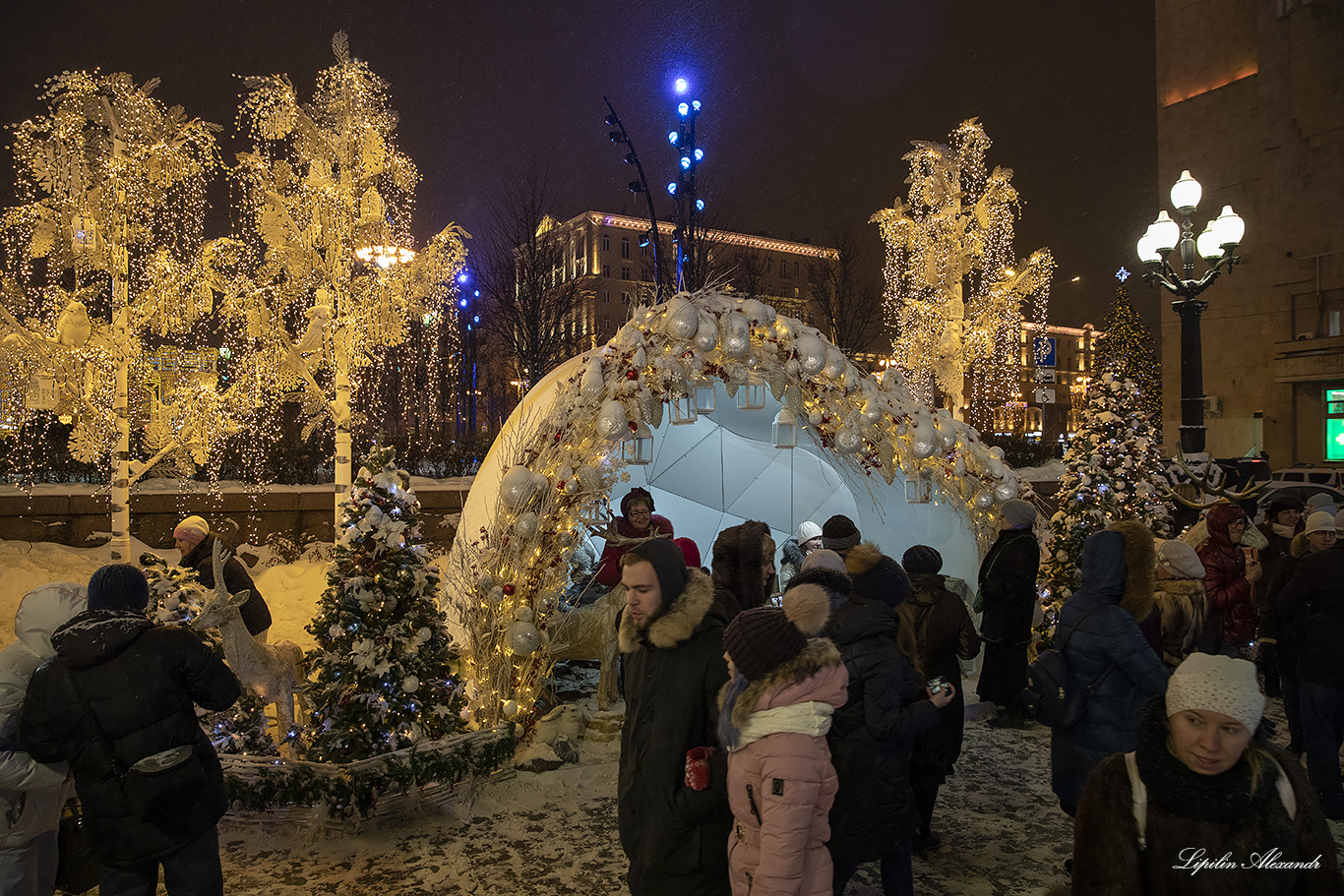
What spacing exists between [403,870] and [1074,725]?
3497 mm

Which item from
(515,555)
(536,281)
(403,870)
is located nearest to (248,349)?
(515,555)

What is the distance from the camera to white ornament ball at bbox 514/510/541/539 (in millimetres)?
5984

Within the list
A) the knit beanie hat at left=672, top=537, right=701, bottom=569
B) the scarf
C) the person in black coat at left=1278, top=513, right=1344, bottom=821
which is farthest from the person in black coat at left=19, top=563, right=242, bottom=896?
the person in black coat at left=1278, top=513, right=1344, bottom=821

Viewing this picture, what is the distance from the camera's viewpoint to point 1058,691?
142 inches

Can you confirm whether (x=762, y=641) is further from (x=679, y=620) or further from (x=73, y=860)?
(x=73, y=860)

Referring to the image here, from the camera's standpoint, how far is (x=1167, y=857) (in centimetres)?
206

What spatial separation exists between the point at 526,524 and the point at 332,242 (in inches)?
299

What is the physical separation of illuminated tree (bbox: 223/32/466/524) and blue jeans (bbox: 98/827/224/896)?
8468mm

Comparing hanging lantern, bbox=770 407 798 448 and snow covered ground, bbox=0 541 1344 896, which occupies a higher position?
hanging lantern, bbox=770 407 798 448

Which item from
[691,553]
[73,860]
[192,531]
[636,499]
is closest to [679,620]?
[73,860]

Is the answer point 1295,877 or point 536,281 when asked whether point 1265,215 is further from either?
point 1295,877

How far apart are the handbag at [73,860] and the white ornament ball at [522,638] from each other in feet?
8.92

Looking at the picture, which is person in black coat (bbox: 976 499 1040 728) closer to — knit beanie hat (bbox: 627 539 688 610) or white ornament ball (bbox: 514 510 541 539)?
white ornament ball (bbox: 514 510 541 539)

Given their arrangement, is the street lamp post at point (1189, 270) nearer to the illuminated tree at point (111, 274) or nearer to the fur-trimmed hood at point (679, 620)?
the fur-trimmed hood at point (679, 620)
